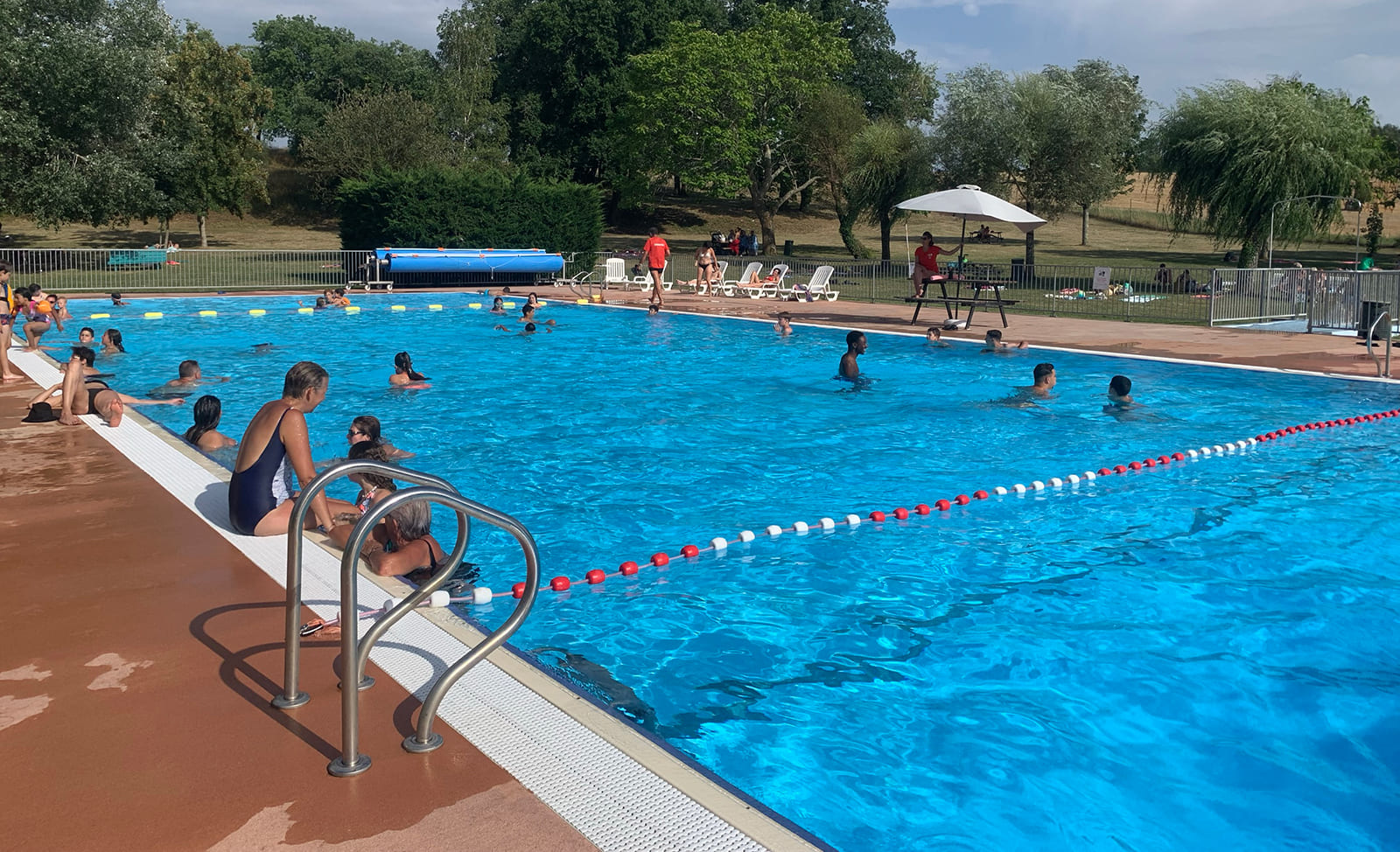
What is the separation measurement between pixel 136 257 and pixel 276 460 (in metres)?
28.7

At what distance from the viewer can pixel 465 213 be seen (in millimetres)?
33312

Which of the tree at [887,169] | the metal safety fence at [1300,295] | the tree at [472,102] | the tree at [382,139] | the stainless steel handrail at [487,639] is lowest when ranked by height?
the stainless steel handrail at [487,639]

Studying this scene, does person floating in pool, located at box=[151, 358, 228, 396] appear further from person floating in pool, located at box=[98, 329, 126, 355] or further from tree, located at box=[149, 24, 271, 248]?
tree, located at box=[149, 24, 271, 248]

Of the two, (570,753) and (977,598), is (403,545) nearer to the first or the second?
(570,753)

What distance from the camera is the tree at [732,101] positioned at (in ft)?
164

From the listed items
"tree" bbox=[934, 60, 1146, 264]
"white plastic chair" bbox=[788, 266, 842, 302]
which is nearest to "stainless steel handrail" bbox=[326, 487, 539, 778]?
"white plastic chair" bbox=[788, 266, 842, 302]

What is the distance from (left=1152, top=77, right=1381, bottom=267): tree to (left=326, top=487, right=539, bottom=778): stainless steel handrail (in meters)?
31.7

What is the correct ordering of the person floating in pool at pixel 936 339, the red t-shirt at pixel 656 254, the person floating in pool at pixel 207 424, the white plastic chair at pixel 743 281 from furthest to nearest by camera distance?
the white plastic chair at pixel 743 281, the red t-shirt at pixel 656 254, the person floating in pool at pixel 936 339, the person floating in pool at pixel 207 424

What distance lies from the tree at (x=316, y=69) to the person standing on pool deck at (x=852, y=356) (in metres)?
56.0

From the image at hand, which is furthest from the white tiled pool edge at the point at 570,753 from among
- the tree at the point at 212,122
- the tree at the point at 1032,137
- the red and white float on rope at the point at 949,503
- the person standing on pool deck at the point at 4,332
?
the tree at the point at 212,122

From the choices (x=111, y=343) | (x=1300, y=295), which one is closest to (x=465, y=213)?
(x=111, y=343)

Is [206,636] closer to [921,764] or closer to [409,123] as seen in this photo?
[921,764]

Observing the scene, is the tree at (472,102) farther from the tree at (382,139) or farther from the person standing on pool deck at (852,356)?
the person standing on pool deck at (852,356)

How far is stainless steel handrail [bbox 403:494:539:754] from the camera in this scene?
138 inches
